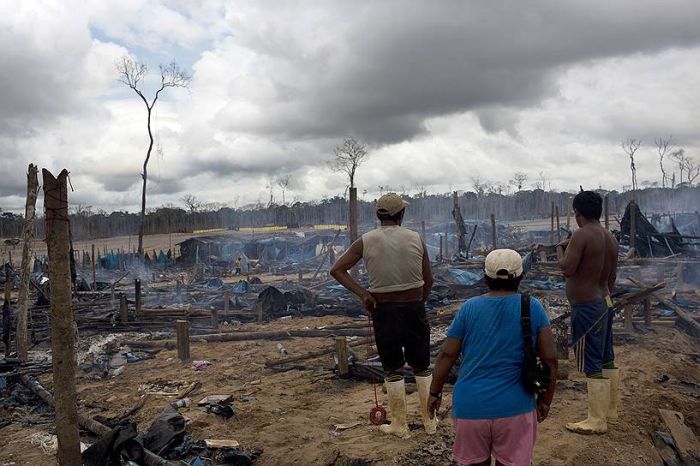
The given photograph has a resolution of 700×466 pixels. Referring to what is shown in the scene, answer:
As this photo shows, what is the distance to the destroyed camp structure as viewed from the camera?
4613mm

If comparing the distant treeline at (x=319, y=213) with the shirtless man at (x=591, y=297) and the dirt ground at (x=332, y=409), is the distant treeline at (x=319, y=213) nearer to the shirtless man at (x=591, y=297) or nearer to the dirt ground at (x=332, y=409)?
the dirt ground at (x=332, y=409)

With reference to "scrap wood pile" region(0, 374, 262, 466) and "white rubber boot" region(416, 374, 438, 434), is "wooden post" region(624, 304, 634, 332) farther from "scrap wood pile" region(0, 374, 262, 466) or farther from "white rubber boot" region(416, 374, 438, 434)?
"scrap wood pile" region(0, 374, 262, 466)

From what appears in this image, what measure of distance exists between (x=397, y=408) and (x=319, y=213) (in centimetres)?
4681

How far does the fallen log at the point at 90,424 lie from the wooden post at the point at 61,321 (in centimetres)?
57

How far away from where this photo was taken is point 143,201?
99.6 ft

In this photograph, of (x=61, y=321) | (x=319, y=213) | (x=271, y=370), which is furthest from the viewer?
(x=319, y=213)

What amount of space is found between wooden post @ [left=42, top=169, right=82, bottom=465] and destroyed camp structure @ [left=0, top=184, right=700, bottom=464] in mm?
61

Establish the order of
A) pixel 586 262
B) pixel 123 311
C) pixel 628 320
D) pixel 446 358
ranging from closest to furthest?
pixel 446 358
pixel 586 262
pixel 628 320
pixel 123 311

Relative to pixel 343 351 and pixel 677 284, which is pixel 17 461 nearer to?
pixel 343 351

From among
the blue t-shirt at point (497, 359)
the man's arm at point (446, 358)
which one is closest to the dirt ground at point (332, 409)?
the man's arm at point (446, 358)

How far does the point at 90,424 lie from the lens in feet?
17.6

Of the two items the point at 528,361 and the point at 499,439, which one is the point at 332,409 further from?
the point at 528,361

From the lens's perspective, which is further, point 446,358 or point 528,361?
point 446,358

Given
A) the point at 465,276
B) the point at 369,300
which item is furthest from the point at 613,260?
the point at 465,276
